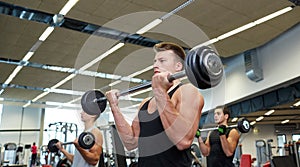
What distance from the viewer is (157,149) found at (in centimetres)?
114

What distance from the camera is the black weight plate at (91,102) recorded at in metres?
1.79

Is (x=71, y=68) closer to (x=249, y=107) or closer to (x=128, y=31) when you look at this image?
(x=128, y=31)

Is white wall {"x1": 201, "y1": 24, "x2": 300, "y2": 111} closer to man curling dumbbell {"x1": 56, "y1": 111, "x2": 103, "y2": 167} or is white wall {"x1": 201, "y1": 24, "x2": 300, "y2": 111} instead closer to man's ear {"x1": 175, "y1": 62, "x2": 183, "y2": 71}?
man curling dumbbell {"x1": 56, "y1": 111, "x2": 103, "y2": 167}

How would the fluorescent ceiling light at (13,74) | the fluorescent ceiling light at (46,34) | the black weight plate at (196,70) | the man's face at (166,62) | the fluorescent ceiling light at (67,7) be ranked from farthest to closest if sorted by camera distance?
the fluorescent ceiling light at (13,74) → the fluorescent ceiling light at (46,34) → the fluorescent ceiling light at (67,7) → the man's face at (166,62) → the black weight plate at (196,70)

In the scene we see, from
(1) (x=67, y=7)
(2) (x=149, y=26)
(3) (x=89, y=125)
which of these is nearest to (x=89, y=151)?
(3) (x=89, y=125)

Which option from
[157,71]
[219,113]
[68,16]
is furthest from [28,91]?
[157,71]

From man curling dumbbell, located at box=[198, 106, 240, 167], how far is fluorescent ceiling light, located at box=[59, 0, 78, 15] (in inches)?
118

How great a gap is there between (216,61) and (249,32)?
493cm

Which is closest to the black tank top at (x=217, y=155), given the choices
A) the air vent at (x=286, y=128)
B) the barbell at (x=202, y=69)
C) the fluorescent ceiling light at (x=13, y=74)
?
the barbell at (x=202, y=69)

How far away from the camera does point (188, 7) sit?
450 centimetres

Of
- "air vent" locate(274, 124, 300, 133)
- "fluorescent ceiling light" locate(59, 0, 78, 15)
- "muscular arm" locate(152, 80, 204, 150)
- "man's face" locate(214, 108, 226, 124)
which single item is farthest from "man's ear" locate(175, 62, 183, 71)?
"air vent" locate(274, 124, 300, 133)

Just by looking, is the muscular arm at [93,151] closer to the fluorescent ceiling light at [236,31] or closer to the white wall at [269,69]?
the white wall at [269,69]

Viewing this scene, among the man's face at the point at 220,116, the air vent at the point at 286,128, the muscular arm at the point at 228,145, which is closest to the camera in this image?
the muscular arm at the point at 228,145

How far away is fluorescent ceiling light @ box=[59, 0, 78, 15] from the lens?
430 centimetres
